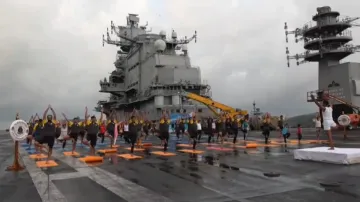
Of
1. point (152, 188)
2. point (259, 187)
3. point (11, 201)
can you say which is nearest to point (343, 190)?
point (259, 187)

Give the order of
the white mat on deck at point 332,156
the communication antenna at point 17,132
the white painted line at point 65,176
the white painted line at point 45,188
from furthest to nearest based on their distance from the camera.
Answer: the communication antenna at point 17,132
the white mat on deck at point 332,156
the white painted line at point 65,176
the white painted line at point 45,188

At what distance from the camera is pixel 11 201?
6031 millimetres

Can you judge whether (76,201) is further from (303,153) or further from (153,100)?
(153,100)

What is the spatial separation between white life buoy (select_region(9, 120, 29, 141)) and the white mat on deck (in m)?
10.0

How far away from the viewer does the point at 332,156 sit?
9.84 metres

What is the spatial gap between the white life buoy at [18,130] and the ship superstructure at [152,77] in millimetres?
36239

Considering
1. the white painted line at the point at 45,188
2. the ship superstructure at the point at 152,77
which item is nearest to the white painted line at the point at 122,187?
the white painted line at the point at 45,188

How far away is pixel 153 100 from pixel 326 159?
4103 cm

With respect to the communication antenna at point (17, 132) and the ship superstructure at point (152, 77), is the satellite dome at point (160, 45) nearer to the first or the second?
the ship superstructure at point (152, 77)

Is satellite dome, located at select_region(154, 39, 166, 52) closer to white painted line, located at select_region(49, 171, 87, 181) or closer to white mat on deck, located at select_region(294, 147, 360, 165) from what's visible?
white mat on deck, located at select_region(294, 147, 360, 165)

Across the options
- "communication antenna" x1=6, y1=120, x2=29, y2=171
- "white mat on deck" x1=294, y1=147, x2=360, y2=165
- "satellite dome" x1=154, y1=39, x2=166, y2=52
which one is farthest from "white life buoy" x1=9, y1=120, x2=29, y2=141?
"satellite dome" x1=154, y1=39, x2=166, y2=52

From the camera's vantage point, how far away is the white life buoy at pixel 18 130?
35.2ft

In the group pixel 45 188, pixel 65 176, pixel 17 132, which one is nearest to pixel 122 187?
pixel 45 188

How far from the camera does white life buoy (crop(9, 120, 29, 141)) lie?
10.7 meters
